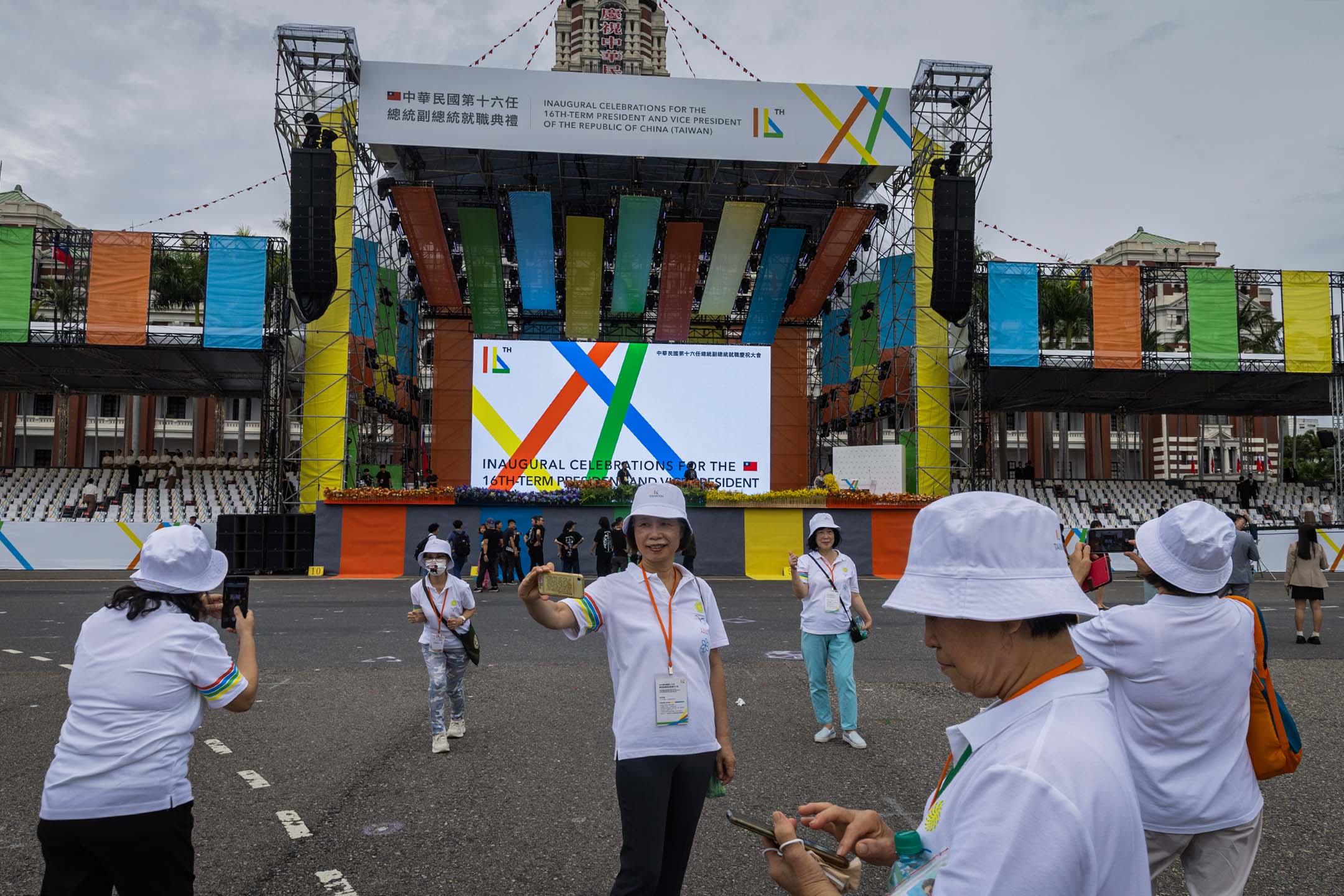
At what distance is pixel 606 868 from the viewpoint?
4129 mm

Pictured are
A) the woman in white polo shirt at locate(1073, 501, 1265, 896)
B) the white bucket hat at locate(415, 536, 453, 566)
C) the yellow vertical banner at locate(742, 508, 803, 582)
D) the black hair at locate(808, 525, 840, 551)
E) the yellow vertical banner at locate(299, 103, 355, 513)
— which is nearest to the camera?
the woman in white polo shirt at locate(1073, 501, 1265, 896)

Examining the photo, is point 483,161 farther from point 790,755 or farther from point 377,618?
point 790,755

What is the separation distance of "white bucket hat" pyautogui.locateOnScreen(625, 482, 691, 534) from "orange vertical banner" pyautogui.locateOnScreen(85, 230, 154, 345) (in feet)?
80.0

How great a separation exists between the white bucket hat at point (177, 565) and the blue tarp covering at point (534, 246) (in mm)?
23439

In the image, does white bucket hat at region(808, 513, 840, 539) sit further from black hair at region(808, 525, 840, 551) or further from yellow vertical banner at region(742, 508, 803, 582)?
yellow vertical banner at region(742, 508, 803, 582)

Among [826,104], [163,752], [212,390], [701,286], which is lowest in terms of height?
[163,752]

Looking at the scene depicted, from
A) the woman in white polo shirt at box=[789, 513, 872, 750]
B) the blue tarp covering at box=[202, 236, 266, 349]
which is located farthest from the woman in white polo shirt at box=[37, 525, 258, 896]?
the blue tarp covering at box=[202, 236, 266, 349]

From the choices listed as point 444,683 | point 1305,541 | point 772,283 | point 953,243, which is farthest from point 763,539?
point 444,683

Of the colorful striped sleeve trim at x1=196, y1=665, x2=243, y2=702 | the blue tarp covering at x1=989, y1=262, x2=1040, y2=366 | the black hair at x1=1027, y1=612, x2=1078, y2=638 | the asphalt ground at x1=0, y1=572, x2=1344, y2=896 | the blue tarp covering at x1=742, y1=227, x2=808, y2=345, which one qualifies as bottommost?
the asphalt ground at x1=0, y1=572, x2=1344, y2=896

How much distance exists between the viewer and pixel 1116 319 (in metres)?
25.9

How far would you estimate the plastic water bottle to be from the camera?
5.06ft

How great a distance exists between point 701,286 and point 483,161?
1131cm

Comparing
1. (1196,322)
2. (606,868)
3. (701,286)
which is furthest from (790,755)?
(701,286)

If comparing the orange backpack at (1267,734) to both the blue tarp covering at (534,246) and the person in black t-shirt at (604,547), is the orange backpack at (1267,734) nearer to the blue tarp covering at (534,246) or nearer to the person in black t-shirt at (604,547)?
the person in black t-shirt at (604,547)
